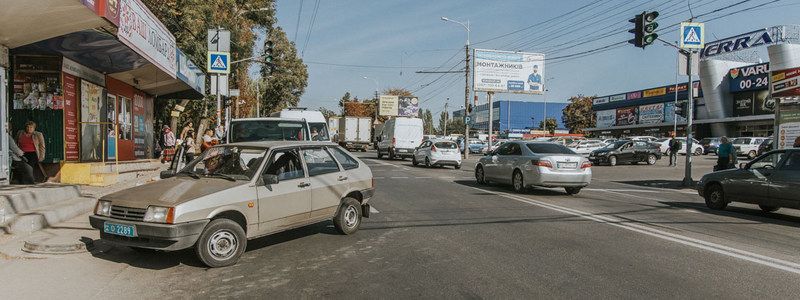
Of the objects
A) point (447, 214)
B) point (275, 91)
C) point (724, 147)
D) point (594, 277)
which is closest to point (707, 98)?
point (724, 147)

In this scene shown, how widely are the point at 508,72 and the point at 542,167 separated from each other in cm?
3023

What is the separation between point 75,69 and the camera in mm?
13406

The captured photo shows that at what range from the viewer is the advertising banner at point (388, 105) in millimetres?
71500

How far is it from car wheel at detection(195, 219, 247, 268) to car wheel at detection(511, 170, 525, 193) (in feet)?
30.0

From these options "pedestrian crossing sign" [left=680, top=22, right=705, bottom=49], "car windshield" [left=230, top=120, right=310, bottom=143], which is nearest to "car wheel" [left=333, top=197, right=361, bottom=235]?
"car windshield" [left=230, top=120, right=310, bottom=143]

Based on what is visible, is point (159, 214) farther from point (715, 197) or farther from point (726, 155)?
point (726, 155)

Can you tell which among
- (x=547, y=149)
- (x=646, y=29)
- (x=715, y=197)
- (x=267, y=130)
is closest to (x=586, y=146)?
(x=646, y=29)

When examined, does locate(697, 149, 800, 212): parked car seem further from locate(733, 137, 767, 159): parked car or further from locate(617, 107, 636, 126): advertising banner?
locate(617, 107, 636, 126): advertising banner

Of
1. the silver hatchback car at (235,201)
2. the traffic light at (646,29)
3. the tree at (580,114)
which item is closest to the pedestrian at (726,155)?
the traffic light at (646,29)

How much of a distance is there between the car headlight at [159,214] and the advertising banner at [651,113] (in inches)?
2495

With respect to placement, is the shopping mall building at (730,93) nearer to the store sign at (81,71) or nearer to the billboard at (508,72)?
the billboard at (508,72)

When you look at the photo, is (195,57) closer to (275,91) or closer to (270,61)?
(270,61)

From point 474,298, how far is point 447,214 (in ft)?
16.6

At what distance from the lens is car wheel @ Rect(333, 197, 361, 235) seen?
7.75m
